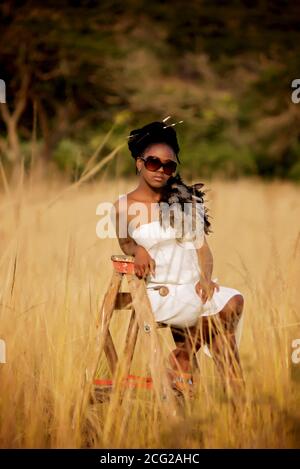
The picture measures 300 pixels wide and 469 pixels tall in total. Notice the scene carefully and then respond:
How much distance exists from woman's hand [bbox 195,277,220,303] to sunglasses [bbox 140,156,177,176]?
43cm

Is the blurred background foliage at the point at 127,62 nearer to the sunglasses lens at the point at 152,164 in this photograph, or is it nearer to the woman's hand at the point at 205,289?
the sunglasses lens at the point at 152,164

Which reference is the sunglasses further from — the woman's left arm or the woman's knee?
the woman's knee

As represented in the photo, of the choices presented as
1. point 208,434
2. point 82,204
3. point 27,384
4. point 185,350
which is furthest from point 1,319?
point 82,204

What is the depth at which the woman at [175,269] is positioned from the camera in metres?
2.95

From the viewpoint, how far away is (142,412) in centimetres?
292

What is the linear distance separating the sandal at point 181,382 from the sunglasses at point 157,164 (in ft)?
2.38

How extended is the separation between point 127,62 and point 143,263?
12305mm

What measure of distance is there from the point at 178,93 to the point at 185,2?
3.58 meters

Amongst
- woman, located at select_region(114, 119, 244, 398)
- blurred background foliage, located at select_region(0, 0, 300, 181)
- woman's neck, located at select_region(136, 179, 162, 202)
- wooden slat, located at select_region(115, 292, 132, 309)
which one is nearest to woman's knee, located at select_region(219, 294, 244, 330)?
woman, located at select_region(114, 119, 244, 398)

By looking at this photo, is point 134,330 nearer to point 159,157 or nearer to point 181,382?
point 181,382

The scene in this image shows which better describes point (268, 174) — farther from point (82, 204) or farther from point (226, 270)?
point (226, 270)

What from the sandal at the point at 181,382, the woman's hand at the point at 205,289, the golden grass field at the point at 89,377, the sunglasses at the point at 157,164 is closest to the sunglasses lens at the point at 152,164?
the sunglasses at the point at 157,164

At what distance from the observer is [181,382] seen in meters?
2.96

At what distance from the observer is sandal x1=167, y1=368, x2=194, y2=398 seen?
2.91 metres
